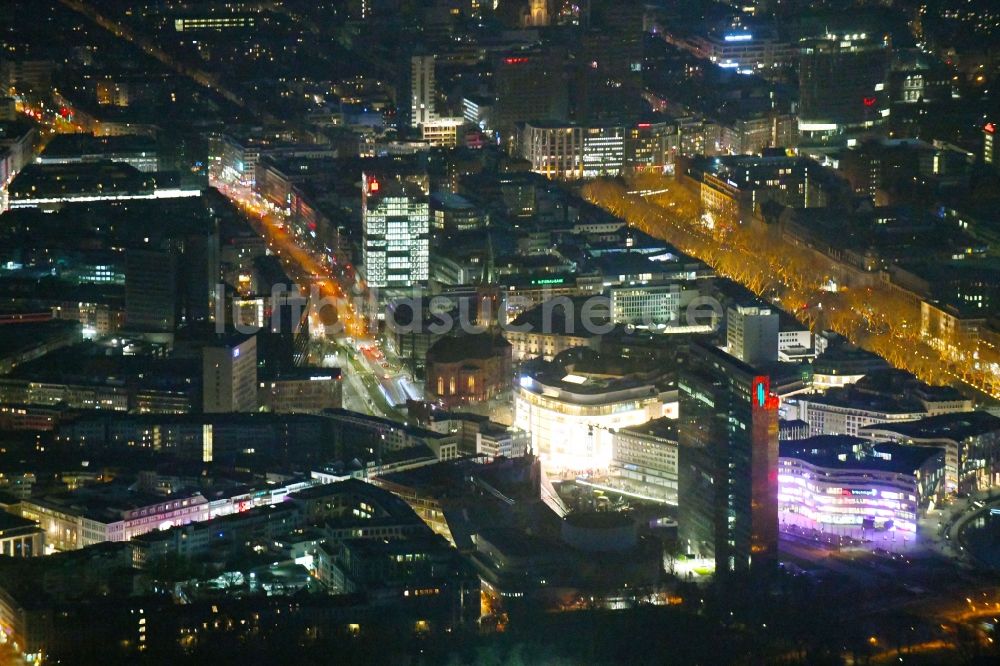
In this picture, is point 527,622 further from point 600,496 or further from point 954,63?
point 954,63

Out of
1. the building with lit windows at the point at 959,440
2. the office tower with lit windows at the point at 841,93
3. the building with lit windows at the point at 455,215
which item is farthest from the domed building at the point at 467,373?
the office tower with lit windows at the point at 841,93

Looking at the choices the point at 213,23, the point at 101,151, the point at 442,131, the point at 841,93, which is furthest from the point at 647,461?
the point at 213,23

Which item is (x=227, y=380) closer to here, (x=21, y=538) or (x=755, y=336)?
(x=21, y=538)

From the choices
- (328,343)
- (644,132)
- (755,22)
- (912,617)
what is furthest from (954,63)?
(912,617)

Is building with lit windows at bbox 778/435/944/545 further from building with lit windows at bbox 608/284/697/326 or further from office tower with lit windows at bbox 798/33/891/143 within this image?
office tower with lit windows at bbox 798/33/891/143

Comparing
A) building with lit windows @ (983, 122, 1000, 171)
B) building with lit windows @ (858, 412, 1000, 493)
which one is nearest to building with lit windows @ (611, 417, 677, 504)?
building with lit windows @ (858, 412, 1000, 493)

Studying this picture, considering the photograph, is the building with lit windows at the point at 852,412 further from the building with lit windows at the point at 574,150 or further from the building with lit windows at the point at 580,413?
the building with lit windows at the point at 574,150
